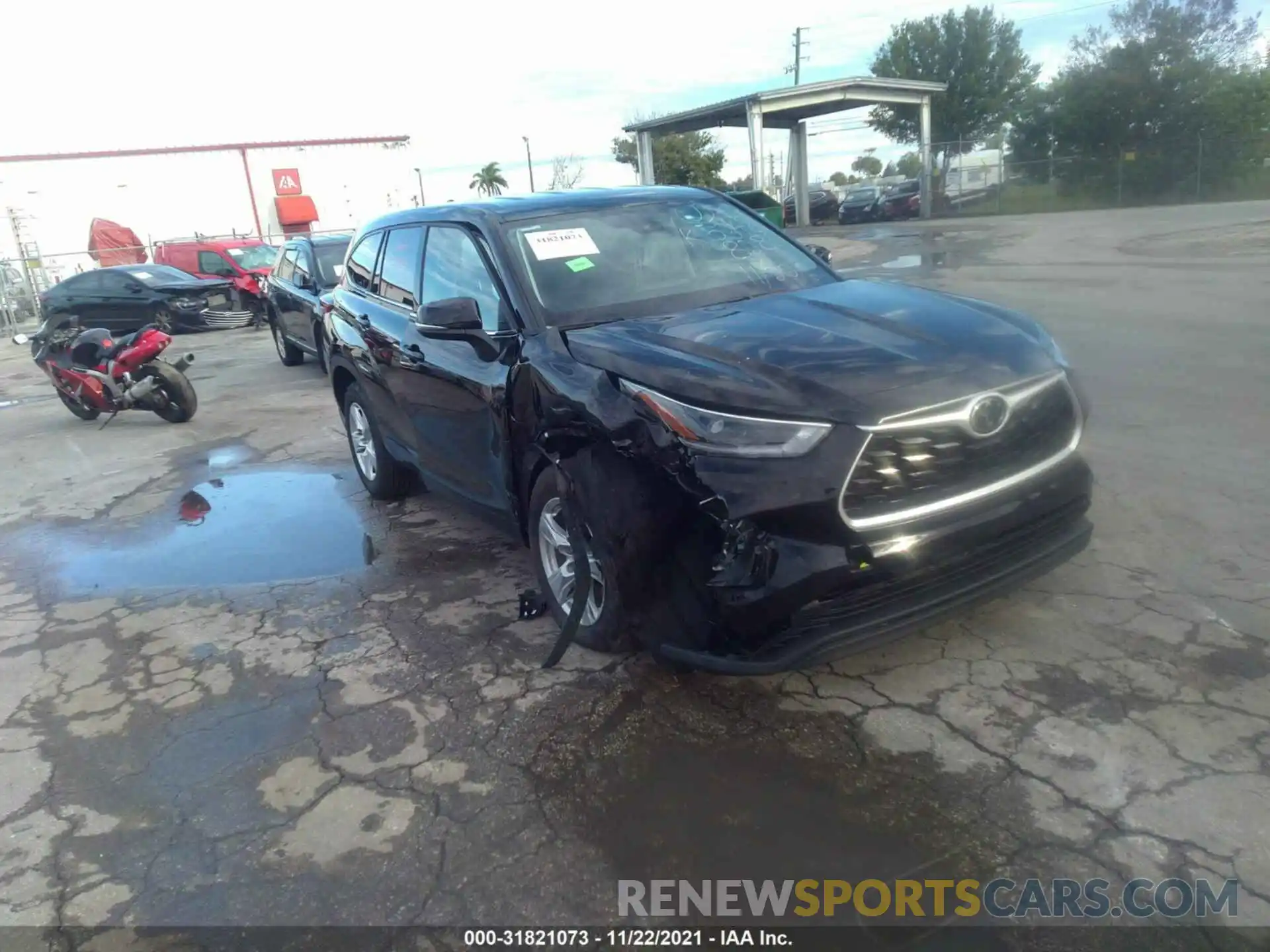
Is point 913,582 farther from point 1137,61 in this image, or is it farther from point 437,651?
point 1137,61

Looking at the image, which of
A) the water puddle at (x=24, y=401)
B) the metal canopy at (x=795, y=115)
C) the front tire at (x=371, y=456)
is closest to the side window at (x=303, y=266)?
the water puddle at (x=24, y=401)

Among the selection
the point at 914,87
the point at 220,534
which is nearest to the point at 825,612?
the point at 220,534

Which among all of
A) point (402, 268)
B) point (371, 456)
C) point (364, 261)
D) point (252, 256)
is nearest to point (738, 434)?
point (402, 268)

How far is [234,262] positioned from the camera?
20672mm

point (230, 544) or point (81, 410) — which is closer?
point (230, 544)

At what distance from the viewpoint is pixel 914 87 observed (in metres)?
34.9

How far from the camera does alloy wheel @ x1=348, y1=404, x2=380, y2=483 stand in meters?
6.32

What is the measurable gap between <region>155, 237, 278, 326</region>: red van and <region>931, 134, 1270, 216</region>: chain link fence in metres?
25.9

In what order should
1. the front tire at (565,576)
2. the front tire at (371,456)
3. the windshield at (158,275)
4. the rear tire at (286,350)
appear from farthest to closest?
the windshield at (158,275) → the rear tire at (286,350) → the front tire at (371,456) → the front tire at (565,576)

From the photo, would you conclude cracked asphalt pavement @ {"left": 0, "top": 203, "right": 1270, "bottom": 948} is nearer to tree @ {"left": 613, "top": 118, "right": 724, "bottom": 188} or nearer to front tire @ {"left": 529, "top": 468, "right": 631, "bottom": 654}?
front tire @ {"left": 529, "top": 468, "right": 631, "bottom": 654}

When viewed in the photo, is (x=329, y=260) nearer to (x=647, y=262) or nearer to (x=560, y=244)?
(x=560, y=244)

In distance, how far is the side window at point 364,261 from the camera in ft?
19.2

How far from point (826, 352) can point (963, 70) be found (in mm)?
52515

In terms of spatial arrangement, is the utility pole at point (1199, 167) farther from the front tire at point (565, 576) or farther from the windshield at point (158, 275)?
the front tire at point (565, 576)
